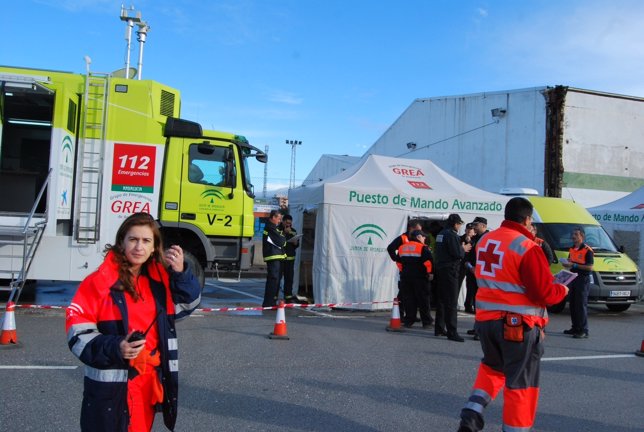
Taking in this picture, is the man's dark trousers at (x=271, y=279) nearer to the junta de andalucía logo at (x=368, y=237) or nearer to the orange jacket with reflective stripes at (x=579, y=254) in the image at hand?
the junta de andalucía logo at (x=368, y=237)

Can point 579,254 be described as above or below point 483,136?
below

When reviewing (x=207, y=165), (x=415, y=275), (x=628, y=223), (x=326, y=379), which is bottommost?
(x=326, y=379)

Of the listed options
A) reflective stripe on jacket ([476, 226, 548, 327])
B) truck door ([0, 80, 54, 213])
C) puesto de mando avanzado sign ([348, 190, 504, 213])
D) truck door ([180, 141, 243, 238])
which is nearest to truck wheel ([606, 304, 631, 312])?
puesto de mando avanzado sign ([348, 190, 504, 213])

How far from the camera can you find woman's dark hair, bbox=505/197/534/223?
13.4ft

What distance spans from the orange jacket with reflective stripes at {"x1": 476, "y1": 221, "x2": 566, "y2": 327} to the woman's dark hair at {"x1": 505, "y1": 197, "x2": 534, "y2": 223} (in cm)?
5

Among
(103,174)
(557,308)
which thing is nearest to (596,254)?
(557,308)

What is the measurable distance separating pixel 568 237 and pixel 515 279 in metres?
9.84

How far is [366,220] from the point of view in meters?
10.9

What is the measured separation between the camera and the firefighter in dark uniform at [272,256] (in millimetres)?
9992

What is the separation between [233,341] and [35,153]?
5.65m

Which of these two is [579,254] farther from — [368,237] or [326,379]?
[326,379]

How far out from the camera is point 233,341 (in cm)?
758

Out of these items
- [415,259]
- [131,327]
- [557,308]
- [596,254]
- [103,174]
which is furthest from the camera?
[596,254]

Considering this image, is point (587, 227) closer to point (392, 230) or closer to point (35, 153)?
point (392, 230)
